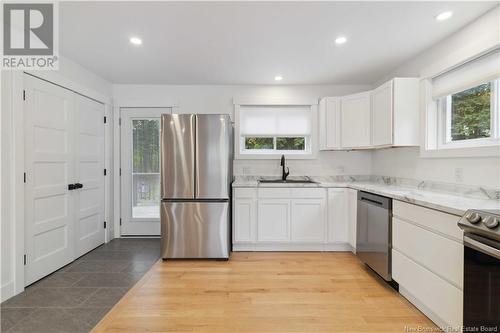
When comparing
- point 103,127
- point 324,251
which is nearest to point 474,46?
point 324,251

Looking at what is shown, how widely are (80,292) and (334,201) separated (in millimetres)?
3020

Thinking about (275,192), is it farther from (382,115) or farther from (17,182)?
(17,182)

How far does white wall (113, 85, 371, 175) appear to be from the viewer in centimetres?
393

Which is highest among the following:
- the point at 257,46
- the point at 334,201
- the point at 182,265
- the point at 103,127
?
the point at 257,46

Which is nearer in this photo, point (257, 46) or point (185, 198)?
point (257, 46)

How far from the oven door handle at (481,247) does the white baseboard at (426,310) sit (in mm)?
670

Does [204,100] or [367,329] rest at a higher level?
[204,100]

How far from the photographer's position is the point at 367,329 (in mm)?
1816

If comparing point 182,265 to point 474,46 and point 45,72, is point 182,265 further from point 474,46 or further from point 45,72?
point 474,46

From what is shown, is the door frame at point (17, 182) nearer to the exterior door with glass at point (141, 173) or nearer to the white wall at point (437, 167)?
the exterior door with glass at point (141, 173)

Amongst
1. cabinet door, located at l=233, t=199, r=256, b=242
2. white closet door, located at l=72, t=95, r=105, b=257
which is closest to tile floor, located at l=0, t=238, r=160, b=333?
white closet door, located at l=72, t=95, r=105, b=257

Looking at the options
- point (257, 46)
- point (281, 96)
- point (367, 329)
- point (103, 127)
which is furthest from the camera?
point (281, 96)

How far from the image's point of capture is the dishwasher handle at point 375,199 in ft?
7.74

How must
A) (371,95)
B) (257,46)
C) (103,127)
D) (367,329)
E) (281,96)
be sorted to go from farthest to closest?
(281,96)
(103,127)
(371,95)
(257,46)
(367,329)
